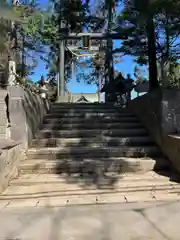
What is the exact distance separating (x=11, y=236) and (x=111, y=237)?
3.07 ft

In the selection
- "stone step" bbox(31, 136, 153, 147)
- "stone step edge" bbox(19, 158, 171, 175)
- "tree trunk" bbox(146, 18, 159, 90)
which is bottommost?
"stone step edge" bbox(19, 158, 171, 175)

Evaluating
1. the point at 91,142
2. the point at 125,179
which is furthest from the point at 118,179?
the point at 91,142

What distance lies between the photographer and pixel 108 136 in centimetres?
603

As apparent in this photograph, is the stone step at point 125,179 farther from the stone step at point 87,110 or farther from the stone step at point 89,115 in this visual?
the stone step at point 87,110

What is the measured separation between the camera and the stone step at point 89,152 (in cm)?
512

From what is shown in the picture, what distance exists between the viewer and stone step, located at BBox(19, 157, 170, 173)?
4703mm

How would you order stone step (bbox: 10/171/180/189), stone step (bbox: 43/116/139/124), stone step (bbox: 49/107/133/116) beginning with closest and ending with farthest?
stone step (bbox: 10/171/180/189)
stone step (bbox: 43/116/139/124)
stone step (bbox: 49/107/133/116)

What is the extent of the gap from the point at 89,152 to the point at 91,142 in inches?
20.3

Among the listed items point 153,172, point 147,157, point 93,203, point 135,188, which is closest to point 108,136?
point 147,157

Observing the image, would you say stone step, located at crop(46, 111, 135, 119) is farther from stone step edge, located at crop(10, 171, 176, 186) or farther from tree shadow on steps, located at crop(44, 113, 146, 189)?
stone step edge, located at crop(10, 171, 176, 186)

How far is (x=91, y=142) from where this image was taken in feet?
18.7

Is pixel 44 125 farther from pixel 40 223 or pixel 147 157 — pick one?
pixel 40 223

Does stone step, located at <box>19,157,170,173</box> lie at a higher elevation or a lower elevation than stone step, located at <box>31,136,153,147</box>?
lower

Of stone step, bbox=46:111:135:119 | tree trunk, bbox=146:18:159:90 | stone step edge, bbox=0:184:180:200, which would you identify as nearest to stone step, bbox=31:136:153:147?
stone step, bbox=46:111:135:119
